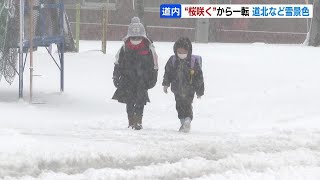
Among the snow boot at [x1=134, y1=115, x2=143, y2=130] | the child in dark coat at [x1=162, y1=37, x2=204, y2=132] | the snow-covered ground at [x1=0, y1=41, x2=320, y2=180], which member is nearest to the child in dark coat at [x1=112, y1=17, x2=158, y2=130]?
the snow boot at [x1=134, y1=115, x2=143, y2=130]

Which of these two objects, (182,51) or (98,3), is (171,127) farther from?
(98,3)

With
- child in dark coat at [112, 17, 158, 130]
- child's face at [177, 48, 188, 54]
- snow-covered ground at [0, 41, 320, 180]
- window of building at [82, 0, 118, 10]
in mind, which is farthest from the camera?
window of building at [82, 0, 118, 10]

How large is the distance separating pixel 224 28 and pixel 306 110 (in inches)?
791

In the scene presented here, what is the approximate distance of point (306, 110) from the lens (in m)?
12.0

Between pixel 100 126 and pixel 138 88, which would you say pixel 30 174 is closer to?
pixel 138 88

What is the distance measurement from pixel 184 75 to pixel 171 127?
4.89ft

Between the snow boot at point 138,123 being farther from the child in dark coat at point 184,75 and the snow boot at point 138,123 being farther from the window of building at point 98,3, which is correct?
the window of building at point 98,3

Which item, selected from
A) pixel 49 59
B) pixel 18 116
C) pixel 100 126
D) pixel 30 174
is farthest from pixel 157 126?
pixel 49 59

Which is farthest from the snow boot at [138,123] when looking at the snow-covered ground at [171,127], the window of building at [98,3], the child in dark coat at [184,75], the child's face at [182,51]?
the window of building at [98,3]

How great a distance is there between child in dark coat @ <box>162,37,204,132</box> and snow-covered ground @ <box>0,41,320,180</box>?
0.58 m

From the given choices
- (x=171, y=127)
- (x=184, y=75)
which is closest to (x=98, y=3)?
(x=171, y=127)

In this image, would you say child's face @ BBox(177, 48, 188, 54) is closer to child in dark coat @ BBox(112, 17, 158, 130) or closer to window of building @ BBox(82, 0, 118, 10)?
child in dark coat @ BBox(112, 17, 158, 130)

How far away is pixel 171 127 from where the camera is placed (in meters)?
10.8

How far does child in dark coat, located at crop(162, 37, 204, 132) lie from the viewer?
9.56m
